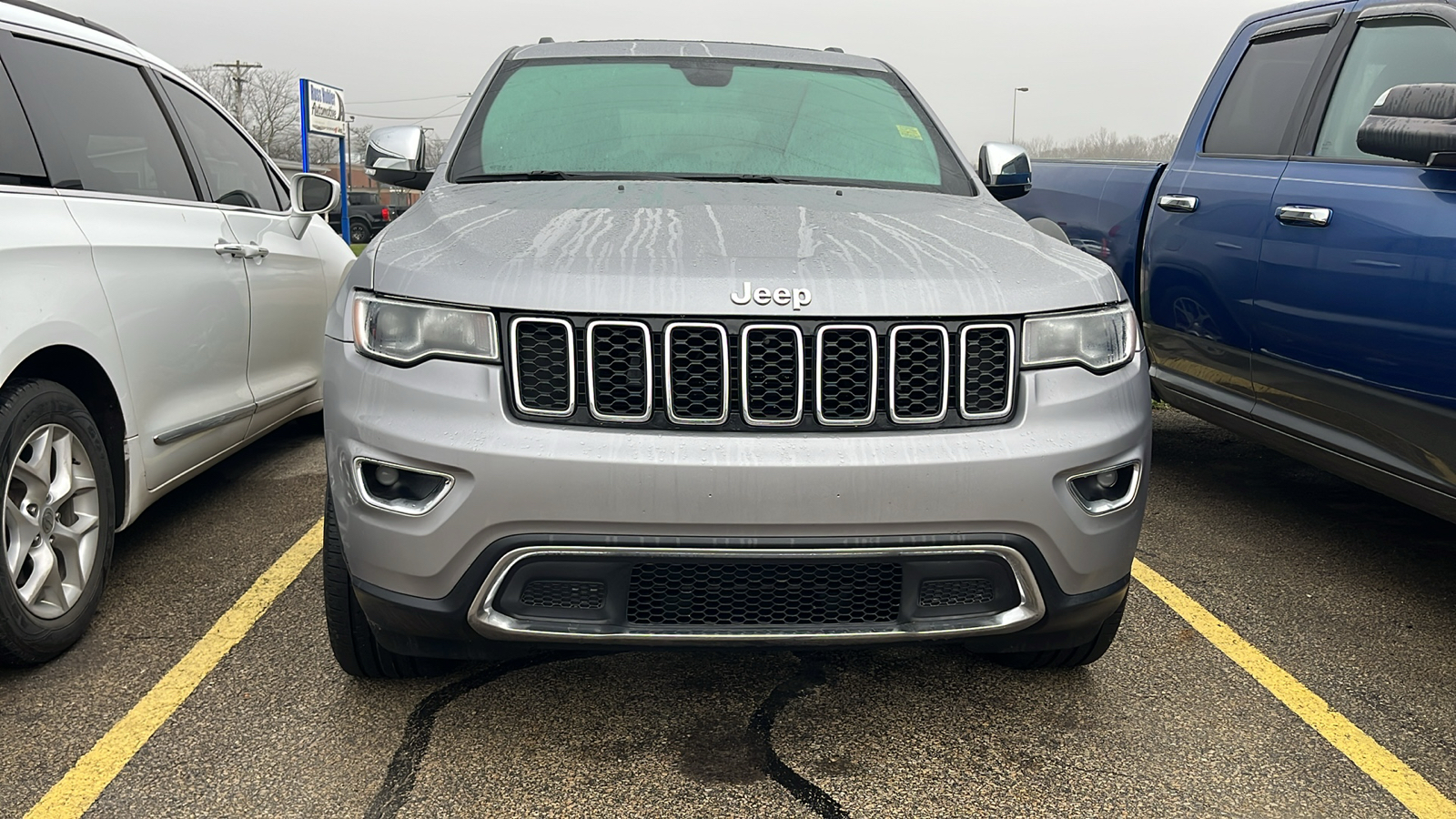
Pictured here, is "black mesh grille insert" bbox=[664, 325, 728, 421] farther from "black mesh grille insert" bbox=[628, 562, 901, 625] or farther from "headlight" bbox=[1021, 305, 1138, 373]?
"headlight" bbox=[1021, 305, 1138, 373]

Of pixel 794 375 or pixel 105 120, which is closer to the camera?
pixel 794 375

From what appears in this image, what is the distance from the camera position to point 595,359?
222 centimetres

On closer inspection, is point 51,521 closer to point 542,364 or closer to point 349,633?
point 349,633

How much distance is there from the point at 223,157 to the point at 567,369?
2.85 meters

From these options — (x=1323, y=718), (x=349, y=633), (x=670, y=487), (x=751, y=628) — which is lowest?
(x=1323, y=718)

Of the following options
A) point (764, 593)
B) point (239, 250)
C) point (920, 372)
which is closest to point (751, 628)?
point (764, 593)

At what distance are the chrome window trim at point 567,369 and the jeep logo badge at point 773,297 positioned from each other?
33 centimetres

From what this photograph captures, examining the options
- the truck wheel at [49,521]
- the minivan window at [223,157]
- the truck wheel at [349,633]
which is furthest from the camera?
the minivan window at [223,157]

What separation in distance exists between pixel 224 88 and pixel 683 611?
73.2 m

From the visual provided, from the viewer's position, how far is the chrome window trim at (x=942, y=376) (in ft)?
7.47

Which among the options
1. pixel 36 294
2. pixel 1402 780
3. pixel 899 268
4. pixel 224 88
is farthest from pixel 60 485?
pixel 224 88

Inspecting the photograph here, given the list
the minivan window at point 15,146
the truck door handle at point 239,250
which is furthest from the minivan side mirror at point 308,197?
the minivan window at point 15,146

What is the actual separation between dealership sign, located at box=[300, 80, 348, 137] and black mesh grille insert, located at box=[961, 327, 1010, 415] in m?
19.1

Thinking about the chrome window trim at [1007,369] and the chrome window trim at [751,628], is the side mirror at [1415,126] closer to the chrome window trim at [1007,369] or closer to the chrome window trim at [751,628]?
the chrome window trim at [1007,369]
